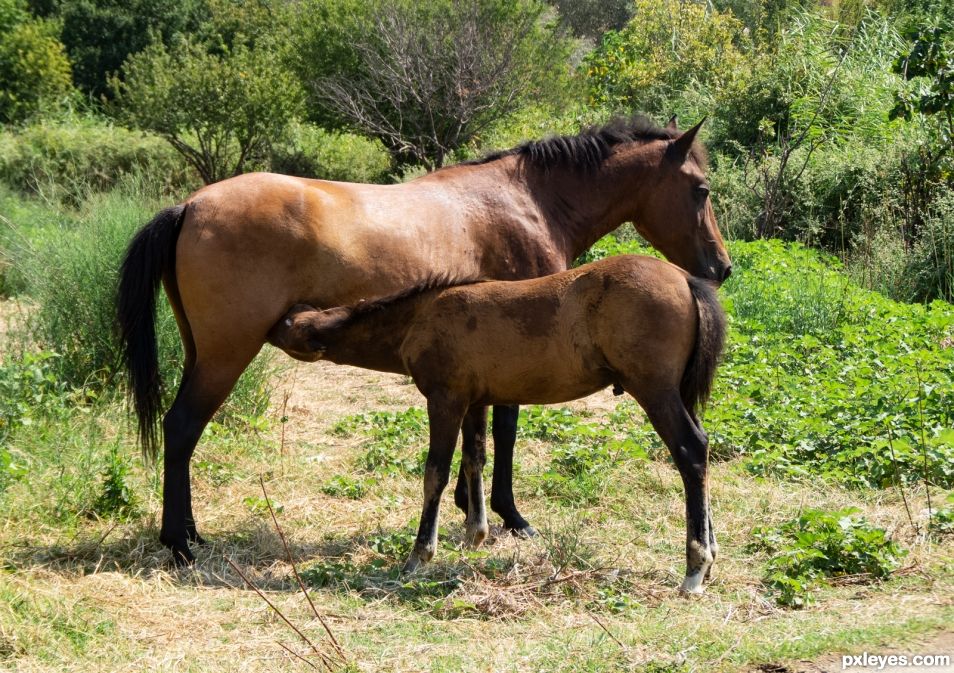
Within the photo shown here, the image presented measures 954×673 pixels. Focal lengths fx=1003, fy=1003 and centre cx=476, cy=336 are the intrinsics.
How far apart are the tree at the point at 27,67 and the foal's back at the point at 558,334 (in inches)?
A: 919

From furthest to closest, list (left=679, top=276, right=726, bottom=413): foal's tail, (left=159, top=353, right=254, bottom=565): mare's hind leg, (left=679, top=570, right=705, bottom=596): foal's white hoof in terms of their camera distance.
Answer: (left=159, top=353, right=254, bottom=565): mare's hind leg < (left=679, top=276, right=726, bottom=413): foal's tail < (left=679, top=570, right=705, bottom=596): foal's white hoof

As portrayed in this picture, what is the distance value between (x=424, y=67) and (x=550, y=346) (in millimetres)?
13251

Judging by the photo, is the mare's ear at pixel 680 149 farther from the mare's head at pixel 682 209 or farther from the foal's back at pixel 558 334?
the foal's back at pixel 558 334

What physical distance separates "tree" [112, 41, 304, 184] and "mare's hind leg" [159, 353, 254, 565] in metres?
15.0

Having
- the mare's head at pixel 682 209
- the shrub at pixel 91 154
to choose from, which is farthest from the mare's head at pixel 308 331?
the shrub at pixel 91 154

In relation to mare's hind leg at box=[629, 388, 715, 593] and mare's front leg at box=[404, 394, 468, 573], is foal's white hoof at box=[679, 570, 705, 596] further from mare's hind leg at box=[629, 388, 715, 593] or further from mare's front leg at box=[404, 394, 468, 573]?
mare's front leg at box=[404, 394, 468, 573]

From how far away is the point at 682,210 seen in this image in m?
6.13

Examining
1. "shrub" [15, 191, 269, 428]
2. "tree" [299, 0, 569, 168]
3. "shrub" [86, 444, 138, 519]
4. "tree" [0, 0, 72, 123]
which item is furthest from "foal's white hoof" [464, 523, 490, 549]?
"tree" [0, 0, 72, 123]

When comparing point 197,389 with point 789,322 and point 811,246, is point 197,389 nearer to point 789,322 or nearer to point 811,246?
point 789,322

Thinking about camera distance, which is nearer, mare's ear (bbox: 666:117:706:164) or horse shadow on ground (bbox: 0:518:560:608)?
horse shadow on ground (bbox: 0:518:560:608)

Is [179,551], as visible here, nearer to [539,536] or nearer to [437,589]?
[437,589]

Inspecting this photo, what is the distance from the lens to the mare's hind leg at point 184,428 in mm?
5164

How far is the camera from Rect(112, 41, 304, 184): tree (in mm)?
19453

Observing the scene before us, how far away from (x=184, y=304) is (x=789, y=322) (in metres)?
5.42
